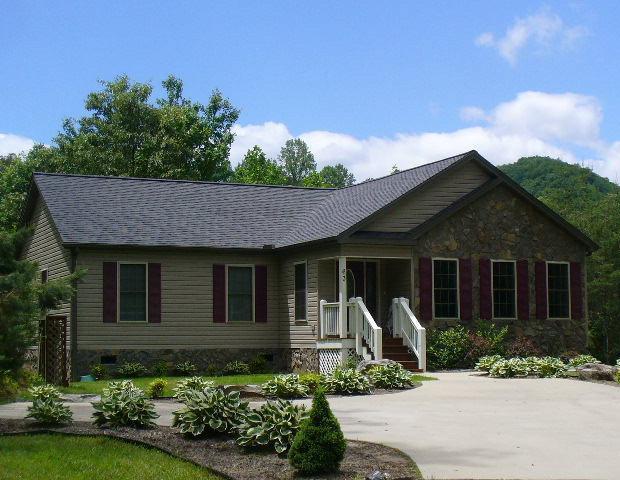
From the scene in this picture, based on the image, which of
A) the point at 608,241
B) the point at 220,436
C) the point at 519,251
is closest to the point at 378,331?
the point at 519,251

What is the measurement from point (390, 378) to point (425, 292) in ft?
19.4

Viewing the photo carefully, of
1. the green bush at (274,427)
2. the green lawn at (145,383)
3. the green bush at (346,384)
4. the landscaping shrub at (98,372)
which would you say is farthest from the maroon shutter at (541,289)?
the green bush at (274,427)

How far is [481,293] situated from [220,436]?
14.6 meters

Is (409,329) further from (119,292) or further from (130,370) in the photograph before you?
(119,292)

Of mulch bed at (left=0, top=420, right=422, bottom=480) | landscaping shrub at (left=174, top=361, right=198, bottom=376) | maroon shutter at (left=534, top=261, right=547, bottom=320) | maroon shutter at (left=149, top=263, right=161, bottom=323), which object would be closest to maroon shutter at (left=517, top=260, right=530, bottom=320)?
maroon shutter at (left=534, top=261, right=547, bottom=320)

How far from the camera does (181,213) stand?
26.9 m

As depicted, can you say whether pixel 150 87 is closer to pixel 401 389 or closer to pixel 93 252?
pixel 93 252

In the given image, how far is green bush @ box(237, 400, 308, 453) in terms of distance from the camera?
10508mm

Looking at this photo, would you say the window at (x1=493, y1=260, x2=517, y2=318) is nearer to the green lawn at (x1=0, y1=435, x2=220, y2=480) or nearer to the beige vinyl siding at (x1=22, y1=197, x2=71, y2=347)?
the beige vinyl siding at (x1=22, y1=197, x2=71, y2=347)

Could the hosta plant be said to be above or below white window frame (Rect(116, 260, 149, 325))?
below

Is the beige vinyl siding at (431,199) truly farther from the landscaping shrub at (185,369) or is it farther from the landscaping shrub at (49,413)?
the landscaping shrub at (49,413)

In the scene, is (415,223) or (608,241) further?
(608,241)

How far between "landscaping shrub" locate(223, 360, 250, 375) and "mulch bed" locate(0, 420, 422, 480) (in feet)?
41.2

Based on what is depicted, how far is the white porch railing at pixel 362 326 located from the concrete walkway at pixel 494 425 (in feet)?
10.0
